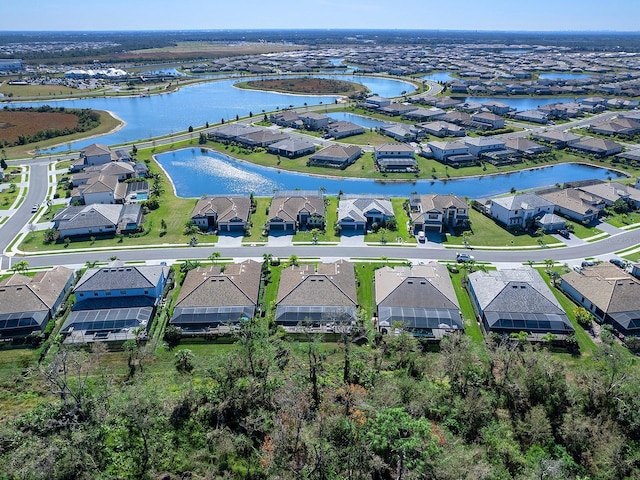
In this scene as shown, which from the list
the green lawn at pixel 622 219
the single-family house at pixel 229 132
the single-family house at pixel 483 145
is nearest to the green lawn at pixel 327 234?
the green lawn at pixel 622 219

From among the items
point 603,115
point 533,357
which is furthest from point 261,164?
point 603,115

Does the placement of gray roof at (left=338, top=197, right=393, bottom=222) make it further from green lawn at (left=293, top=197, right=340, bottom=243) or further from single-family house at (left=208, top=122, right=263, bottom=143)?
single-family house at (left=208, top=122, right=263, bottom=143)

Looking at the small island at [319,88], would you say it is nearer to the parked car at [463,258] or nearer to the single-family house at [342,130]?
the single-family house at [342,130]

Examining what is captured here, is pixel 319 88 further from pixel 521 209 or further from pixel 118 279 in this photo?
pixel 118 279

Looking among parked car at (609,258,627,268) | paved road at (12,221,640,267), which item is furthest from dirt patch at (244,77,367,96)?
parked car at (609,258,627,268)

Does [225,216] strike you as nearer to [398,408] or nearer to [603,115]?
[398,408]
